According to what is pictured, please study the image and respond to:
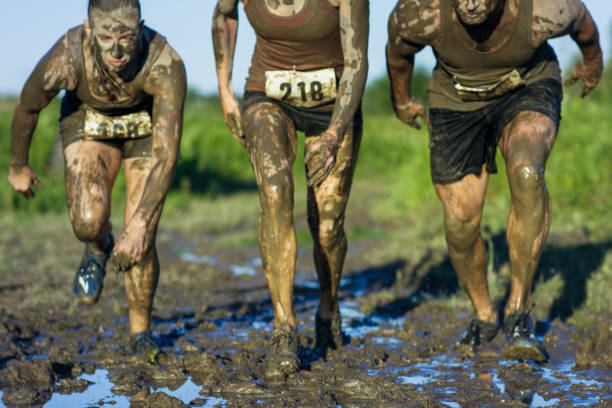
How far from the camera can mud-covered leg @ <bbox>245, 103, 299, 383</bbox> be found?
160 inches

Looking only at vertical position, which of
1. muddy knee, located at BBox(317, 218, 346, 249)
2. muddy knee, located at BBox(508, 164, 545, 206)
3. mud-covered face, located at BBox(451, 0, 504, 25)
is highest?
mud-covered face, located at BBox(451, 0, 504, 25)

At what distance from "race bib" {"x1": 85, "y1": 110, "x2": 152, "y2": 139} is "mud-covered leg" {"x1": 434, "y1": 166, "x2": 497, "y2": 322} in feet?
5.77

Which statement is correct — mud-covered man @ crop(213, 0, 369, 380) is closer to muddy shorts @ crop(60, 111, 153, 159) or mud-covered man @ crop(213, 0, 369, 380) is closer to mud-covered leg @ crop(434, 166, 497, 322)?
muddy shorts @ crop(60, 111, 153, 159)

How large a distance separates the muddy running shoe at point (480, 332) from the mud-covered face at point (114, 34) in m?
2.49

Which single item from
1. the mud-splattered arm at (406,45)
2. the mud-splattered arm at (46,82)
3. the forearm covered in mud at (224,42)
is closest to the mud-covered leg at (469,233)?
the mud-splattered arm at (406,45)

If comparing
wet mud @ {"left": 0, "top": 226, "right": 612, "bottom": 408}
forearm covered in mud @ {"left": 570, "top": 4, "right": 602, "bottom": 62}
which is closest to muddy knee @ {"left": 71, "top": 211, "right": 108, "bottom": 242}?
wet mud @ {"left": 0, "top": 226, "right": 612, "bottom": 408}

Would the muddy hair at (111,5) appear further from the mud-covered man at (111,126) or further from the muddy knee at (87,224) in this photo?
the muddy knee at (87,224)

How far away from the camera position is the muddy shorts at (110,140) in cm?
472

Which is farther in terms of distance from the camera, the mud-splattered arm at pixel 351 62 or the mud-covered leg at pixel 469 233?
the mud-covered leg at pixel 469 233

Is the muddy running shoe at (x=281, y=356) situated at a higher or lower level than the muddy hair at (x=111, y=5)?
lower

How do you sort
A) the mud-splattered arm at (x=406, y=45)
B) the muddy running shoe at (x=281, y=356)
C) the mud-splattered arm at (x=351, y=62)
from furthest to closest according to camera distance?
1. the mud-splattered arm at (x=406, y=45)
2. the mud-splattered arm at (x=351, y=62)
3. the muddy running shoe at (x=281, y=356)

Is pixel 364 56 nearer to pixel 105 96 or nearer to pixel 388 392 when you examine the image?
pixel 105 96

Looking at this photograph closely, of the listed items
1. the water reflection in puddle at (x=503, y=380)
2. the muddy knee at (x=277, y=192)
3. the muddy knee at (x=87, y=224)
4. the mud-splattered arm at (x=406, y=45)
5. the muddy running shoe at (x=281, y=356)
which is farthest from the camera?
the muddy knee at (x=87, y=224)

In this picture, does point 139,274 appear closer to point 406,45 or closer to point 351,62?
point 351,62
